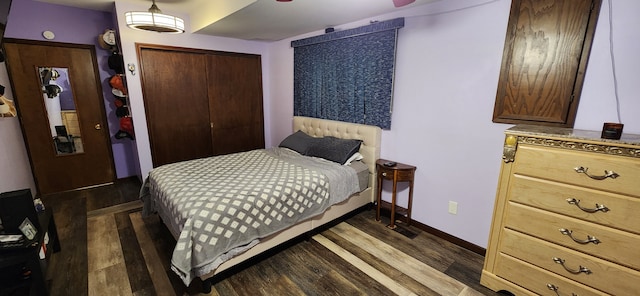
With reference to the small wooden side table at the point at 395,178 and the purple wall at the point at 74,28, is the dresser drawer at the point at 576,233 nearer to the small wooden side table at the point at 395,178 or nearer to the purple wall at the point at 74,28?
the small wooden side table at the point at 395,178

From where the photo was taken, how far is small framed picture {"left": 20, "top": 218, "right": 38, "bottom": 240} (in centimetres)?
166

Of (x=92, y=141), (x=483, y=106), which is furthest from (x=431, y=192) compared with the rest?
(x=92, y=141)

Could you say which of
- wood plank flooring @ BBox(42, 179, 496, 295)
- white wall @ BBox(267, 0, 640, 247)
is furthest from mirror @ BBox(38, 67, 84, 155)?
white wall @ BBox(267, 0, 640, 247)

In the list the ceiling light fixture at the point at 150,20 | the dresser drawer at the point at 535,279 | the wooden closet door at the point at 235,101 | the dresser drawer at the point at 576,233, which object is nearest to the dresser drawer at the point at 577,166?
the dresser drawer at the point at 576,233

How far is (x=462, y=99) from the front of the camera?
7.34 feet

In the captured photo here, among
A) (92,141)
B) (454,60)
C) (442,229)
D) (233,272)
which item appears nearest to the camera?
(233,272)

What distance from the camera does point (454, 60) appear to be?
224 cm

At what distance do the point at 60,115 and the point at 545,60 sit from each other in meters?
5.19

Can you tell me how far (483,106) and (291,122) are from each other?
2.68m

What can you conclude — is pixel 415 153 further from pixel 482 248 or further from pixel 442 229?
pixel 482 248

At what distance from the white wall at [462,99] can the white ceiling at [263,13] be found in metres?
0.29

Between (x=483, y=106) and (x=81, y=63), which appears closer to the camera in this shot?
(x=483, y=106)

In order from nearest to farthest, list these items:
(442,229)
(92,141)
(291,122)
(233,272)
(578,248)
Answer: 1. (578,248)
2. (233,272)
3. (442,229)
4. (92,141)
5. (291,122)

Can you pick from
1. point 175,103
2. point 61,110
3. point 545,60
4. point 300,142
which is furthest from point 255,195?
point 61,110
